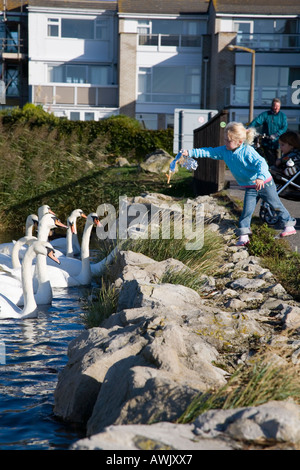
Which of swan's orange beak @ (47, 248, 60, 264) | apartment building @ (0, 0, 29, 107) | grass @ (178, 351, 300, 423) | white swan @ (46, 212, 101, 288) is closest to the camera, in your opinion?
grass @ (178, 351, 300, 423)

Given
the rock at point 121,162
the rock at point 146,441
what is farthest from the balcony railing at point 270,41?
the rock at point 146,441

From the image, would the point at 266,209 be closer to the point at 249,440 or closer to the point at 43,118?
the point at 249,440

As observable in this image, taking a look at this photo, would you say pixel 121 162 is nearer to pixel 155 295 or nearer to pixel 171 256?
pixel 171 256

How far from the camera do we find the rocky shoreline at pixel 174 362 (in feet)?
10.4

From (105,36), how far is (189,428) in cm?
4310

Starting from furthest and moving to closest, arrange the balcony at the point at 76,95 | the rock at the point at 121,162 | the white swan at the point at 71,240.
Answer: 1. the balcony at the point at 76,95
2. the rock at the point at 121,162
3. the white swan at the point at 71,240

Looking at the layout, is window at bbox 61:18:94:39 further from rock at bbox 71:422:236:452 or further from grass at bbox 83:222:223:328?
rock at bbox 71:422:236:452

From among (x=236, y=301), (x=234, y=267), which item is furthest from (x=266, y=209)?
(x=236, y=301)

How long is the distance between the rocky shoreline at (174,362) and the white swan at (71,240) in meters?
4.53

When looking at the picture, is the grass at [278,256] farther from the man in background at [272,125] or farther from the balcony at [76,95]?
the balcony at [76,95]

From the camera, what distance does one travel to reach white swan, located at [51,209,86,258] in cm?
1147

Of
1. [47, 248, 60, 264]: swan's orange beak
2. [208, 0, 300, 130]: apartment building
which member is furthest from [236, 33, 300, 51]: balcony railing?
[47, 248, 60, 264]: swan's orange beak

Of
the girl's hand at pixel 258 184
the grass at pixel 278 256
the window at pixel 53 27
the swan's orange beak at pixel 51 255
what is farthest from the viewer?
the window at pixel 53 27

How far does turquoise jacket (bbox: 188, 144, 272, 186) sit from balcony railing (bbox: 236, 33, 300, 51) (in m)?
34.1
